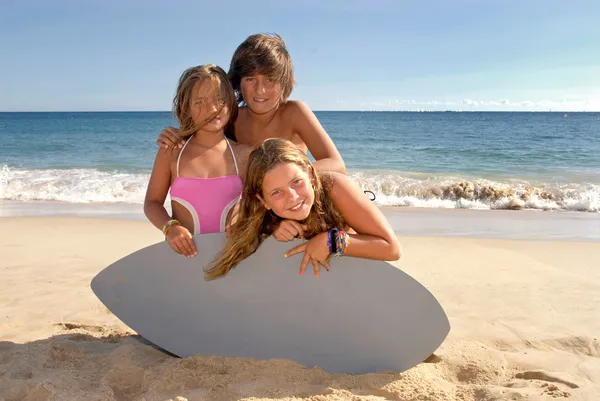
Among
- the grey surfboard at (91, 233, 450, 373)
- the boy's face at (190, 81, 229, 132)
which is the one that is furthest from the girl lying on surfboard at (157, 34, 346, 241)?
the grey surfboard at (91, 233, 450, 373)

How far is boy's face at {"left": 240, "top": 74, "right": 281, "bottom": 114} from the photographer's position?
2516 mm

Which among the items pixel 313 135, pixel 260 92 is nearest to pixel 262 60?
pixel 260 92

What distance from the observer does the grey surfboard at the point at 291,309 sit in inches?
84.7

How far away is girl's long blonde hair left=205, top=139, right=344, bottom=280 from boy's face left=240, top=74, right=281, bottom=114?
20.7 inches

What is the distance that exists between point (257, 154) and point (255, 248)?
40 cm

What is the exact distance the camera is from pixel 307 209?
2.04 metres

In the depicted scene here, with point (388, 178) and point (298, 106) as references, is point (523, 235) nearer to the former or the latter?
point (298, 106)

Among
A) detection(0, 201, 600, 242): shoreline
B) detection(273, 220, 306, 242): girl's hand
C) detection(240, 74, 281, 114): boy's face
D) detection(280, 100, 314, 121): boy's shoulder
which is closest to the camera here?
detection(273, 220, 306, 242): girl's hand

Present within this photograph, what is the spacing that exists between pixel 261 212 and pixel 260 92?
2.26ft

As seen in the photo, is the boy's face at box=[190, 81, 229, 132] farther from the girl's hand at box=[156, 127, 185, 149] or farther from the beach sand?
the beach sand

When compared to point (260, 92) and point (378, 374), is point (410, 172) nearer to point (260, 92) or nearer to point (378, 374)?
point (260, 92)

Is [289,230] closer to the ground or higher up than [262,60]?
closer to the ground

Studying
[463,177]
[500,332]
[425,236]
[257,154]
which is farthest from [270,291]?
[463,177]

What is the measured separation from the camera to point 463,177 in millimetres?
11094
